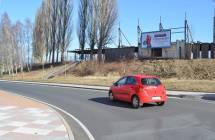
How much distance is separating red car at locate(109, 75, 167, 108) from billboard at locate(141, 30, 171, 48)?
31103mm

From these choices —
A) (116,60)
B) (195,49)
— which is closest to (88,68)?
(116,60)

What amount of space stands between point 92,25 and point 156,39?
43.4ft

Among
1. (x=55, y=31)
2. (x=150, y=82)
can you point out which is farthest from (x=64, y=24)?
(x=150, y=82)

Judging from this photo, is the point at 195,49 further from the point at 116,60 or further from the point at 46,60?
the point at 46,60

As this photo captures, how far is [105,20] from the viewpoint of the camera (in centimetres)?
6091

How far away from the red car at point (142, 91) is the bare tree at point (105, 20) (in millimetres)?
40179

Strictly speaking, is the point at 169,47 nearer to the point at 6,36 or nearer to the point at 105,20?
the point at 105,20

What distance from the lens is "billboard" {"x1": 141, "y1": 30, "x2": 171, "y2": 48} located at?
169 ft

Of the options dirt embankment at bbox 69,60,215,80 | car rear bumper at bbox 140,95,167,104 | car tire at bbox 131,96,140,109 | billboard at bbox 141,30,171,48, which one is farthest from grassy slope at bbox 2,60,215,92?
car tire at bbox 131,96,140,109

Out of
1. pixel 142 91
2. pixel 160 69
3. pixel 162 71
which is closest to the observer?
pixel 142 91

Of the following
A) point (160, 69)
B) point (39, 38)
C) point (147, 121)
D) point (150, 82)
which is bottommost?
point (147, 121)

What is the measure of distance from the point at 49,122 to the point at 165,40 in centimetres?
3877

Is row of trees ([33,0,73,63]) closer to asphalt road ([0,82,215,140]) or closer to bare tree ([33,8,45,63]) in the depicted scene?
bare tree ([33,8,45,63])

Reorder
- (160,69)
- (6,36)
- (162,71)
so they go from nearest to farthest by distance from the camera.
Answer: (162,71)
(160,69)
(6,36)
